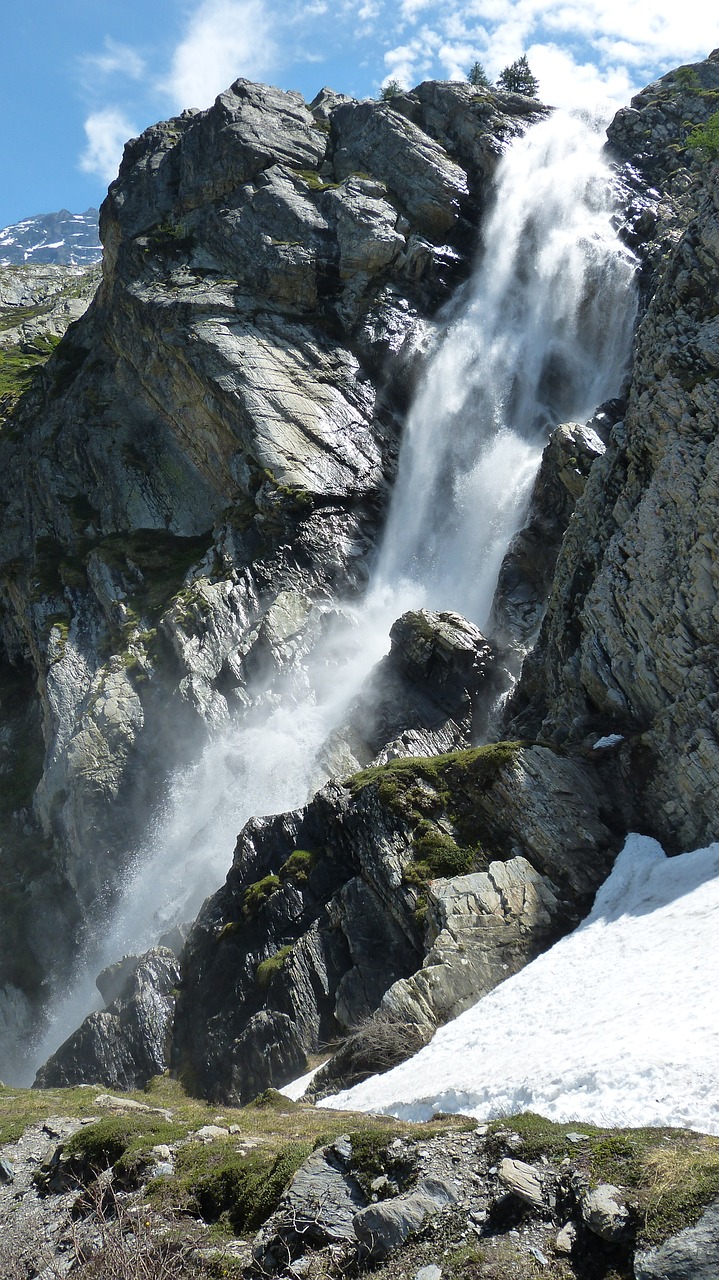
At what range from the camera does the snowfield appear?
37.8ft

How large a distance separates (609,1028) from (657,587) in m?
13.6

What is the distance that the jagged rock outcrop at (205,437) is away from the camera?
44562mm

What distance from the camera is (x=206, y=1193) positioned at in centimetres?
1145

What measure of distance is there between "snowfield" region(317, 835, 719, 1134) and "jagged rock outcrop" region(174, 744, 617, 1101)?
1.14 metres

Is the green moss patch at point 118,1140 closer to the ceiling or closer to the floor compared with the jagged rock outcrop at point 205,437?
closer to the floor

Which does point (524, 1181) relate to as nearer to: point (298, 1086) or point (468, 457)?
point (298, 1086)

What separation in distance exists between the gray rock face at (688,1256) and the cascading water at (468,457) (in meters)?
29.5

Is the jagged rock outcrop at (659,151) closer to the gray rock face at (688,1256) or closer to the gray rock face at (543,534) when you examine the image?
the gray rock face at (543,534)

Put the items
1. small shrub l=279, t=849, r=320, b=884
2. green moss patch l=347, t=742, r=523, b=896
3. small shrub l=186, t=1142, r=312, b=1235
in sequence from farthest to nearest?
small shrub l=279, t=849, r=320, b=884 → green moss patch l=347, t=742, r=523, b=896 → small shrub l=186, t=1142, r=312, b=1235

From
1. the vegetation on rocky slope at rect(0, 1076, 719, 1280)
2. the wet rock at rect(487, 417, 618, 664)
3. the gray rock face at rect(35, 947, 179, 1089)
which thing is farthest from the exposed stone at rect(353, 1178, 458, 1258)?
the wet rock at rect(487, 417, 618, 664)

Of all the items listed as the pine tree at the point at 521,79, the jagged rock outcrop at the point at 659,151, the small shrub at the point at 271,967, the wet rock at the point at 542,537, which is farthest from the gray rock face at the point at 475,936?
the pine tree at the point at 521,79

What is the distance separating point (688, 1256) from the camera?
7.40m

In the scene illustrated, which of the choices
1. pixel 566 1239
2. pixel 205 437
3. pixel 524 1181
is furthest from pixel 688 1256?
pixel 205 437

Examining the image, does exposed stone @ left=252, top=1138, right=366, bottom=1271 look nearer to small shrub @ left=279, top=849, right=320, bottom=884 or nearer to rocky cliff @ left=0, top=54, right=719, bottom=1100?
rocky cliff @ left=0, top=54, right=719, bottom=1100
